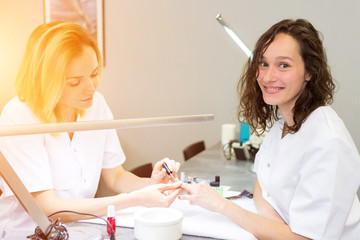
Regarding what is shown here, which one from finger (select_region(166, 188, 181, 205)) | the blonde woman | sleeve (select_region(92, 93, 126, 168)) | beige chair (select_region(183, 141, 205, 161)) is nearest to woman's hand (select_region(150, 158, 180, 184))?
the blonde woman

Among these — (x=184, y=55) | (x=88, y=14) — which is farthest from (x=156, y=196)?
(x=88, y=14)

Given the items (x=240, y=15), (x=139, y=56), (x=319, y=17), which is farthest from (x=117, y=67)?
(x=319, y=17)

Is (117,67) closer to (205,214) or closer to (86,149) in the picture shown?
(86,149)

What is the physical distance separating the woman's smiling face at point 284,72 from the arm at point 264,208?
0.38 m

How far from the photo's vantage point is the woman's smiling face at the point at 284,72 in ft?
4.26

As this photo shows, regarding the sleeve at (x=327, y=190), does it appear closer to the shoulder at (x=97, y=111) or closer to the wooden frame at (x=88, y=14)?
the shoulder at (x=97, y=111)

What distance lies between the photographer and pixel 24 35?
3795 millimetres

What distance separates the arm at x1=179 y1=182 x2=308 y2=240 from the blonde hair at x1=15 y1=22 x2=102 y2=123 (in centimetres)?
64

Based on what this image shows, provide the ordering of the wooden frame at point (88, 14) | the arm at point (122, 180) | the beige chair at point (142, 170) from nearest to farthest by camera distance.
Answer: the arm at point (122, 180), the beige chair at point (142, 170), the wooden frame at point (88, 14)

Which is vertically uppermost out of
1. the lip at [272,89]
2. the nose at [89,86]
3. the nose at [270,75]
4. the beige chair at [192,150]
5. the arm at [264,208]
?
the nose at [270,75]

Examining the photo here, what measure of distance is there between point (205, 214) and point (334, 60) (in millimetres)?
2222

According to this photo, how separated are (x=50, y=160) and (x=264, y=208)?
0.90 meters

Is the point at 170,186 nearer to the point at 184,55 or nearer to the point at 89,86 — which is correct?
the point at 89,86

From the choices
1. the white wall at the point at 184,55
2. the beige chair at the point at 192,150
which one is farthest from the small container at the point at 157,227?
the white wall at the point at 184,55
